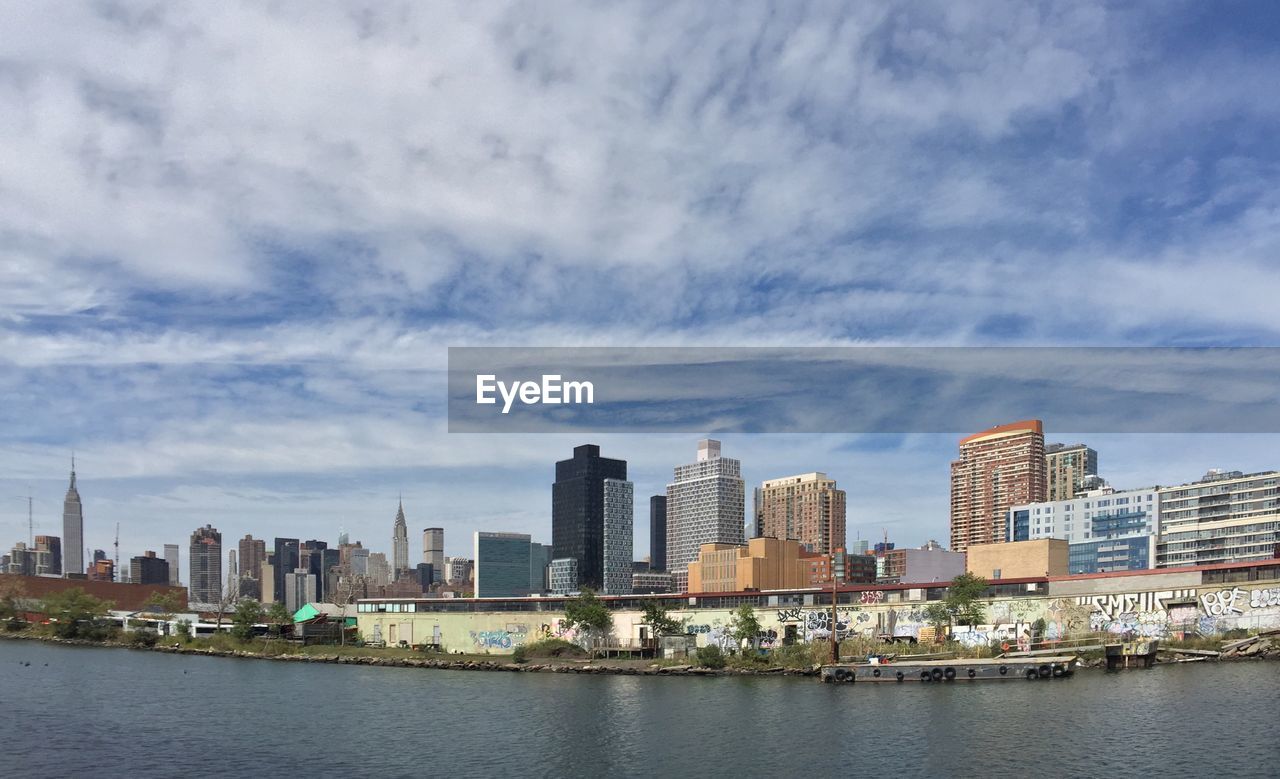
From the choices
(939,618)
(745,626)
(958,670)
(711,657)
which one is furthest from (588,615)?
(958,670)

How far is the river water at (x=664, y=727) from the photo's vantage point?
52.3 metres

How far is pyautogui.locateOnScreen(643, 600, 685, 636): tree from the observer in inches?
4582

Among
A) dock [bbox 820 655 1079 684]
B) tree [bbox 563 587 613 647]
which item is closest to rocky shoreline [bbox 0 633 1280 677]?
tree [bbox 563 587 613 647]

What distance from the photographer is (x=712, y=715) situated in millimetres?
70688

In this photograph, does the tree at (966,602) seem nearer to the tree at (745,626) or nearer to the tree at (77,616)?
the tree at (745,626)

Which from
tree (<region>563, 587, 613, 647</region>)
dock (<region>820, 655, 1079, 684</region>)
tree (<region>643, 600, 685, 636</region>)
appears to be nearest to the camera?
dock (<region>820, 655, 1079, 684</region>)

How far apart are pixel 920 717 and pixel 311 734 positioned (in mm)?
38041

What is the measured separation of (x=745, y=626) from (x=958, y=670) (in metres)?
27.7

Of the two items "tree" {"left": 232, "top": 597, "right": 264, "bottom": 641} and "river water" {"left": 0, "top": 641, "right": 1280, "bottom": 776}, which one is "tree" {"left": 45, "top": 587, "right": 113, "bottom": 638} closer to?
"tree" {"left": 232, "top": 597, "right": 264, "bottom": 641}

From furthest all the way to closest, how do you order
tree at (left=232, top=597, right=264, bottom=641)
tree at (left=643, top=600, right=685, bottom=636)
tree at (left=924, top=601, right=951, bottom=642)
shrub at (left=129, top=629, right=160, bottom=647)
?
shrub at (left=129, top=629, right=160, bottom=647), tree at (left=232, top=597, right=264, bottom=641), tree at (left=643, top=600, right=685, bottom=636), tree at (left=924, top=601, right=951, bottom=642)


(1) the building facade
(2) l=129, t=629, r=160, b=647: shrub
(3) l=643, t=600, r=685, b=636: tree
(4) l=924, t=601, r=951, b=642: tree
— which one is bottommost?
(2) l=129, t=629, r=160, b=647: shrub

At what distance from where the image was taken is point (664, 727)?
65938 mm

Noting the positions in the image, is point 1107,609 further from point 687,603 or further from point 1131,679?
point 687,603

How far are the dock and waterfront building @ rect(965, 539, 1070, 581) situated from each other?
917 inches
